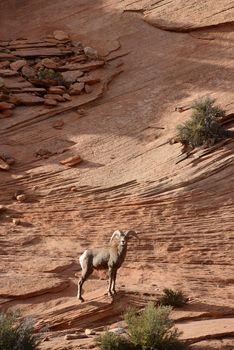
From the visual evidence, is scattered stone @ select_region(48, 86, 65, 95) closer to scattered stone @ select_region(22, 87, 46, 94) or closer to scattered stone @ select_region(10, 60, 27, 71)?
scattered stone @ select_region(22, 87, 46, 94)

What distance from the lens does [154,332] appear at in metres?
11.2

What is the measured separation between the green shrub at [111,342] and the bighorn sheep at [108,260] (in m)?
1.83

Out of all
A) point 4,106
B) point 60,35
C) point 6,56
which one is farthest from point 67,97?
point 60,35

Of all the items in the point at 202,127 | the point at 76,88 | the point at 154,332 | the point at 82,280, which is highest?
the point at 76,88

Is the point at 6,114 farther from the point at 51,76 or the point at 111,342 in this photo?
the point at 111,342

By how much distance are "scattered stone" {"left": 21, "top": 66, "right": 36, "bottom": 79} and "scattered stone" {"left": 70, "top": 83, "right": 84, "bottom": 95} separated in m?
1.14

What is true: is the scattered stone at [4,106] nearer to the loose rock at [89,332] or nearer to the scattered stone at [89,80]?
the scattered stone at [89,80]

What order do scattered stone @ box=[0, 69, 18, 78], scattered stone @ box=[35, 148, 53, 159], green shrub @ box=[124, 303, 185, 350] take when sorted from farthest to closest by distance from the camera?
scattered stone @ box=[0, 69, 18, 78]
scattered stone @ box=[35, 148, 53, 159]
green shrub @ box=[124, 303, 185, 350]

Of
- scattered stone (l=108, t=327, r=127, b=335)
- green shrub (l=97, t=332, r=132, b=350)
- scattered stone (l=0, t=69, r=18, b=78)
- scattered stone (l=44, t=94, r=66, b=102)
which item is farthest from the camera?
scattered stone (l=0, t=69, r=18, b=78)

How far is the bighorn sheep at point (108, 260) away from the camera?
13.1 meters

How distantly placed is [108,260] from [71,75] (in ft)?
28.7

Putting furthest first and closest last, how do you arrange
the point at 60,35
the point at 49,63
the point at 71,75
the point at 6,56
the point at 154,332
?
the point at 60,35, the point at 6,56, the point at 49,63, the point at 71,75, the point at 154,332

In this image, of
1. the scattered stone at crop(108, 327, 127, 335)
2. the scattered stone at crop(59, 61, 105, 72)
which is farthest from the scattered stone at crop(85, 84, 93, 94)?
the scattered stone at crop(108, 327, 127, 335)

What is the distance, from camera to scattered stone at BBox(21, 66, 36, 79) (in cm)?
2042
